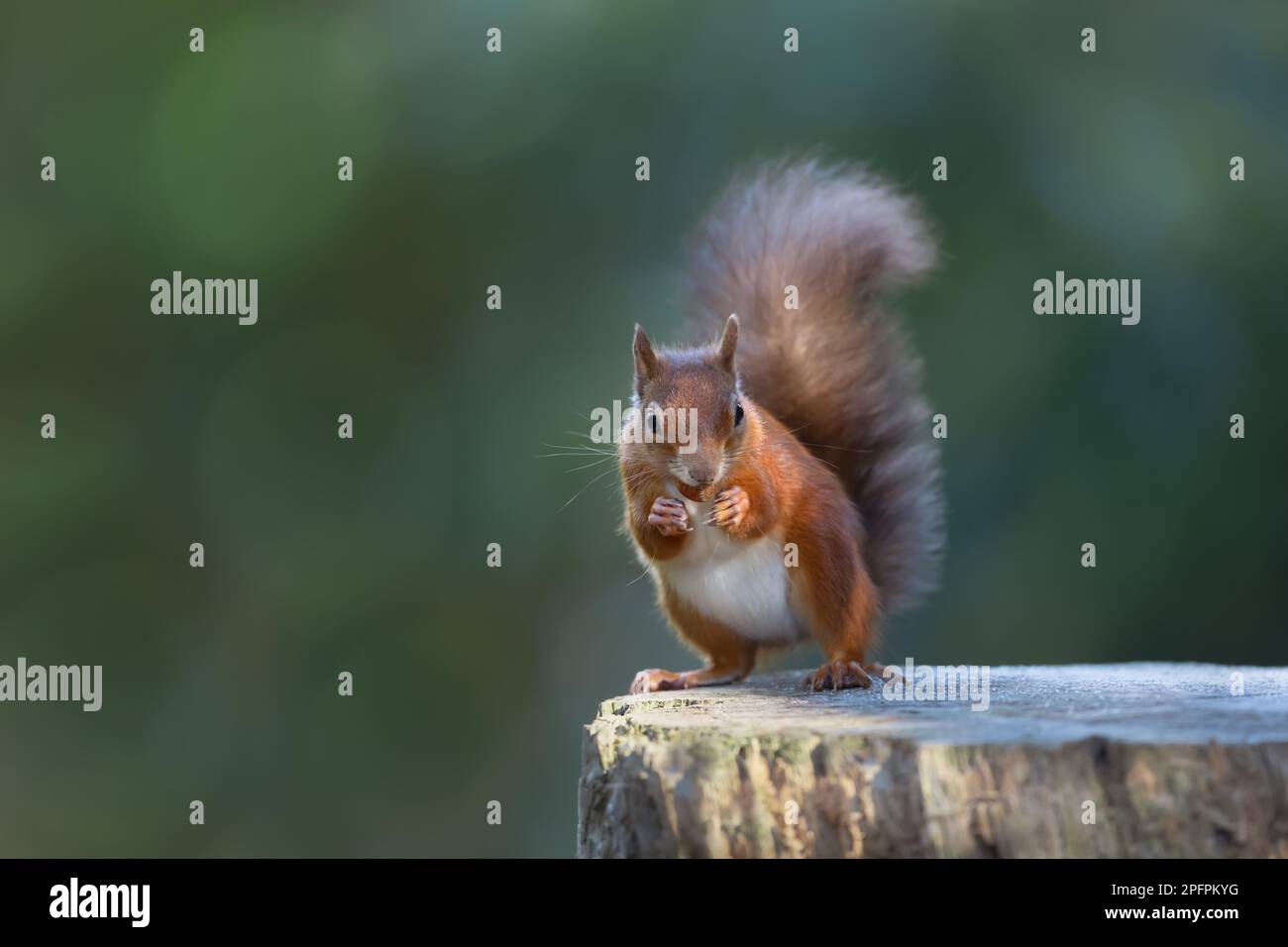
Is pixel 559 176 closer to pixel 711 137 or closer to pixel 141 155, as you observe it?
pixel 711 137

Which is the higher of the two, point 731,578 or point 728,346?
point 728,346

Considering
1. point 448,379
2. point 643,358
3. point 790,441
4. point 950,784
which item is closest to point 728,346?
point 643,358

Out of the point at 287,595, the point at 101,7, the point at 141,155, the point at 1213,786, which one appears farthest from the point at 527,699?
the point at 1213,786

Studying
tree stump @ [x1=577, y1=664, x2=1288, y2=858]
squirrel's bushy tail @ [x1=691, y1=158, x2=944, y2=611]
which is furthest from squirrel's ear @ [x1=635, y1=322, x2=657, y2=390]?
tree stump @ [x1=577, y1=664, x2=1288, y2=858]

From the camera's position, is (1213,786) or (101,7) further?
(101,7)

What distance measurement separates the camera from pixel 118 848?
5500mm

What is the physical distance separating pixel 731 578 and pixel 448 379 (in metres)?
3.25

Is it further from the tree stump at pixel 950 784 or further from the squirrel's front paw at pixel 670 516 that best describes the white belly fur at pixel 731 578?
the tree stump at pixel 950 784

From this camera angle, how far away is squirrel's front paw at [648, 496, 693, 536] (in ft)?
8.17

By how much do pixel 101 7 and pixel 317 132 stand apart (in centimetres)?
98

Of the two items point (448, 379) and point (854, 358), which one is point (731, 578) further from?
point (448, 379)

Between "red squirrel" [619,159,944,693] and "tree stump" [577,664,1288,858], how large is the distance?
0.58 metres

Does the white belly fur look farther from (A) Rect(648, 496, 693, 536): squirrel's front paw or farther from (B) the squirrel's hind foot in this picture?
(B) the squirrel's hind foot

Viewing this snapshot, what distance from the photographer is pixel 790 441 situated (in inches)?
109
